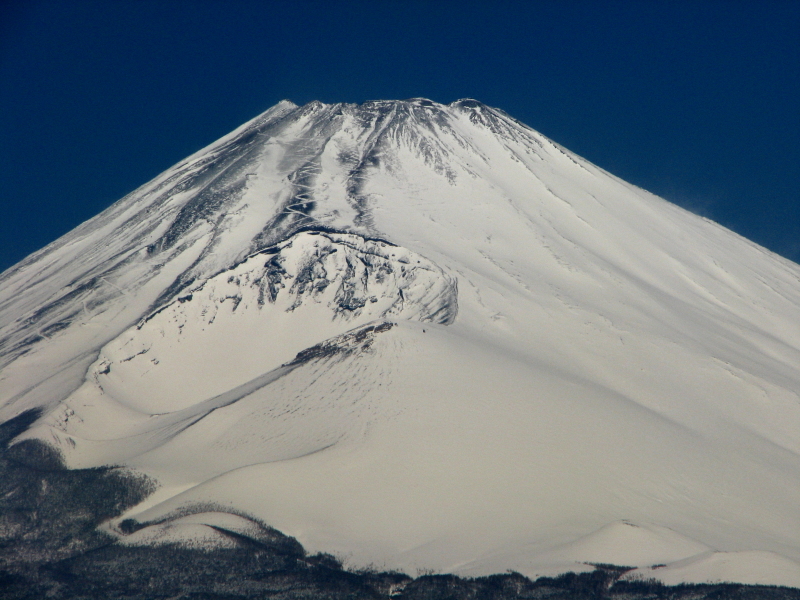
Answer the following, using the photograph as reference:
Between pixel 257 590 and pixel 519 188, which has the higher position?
pixel 519 188

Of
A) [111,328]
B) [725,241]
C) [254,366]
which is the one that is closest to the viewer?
[254,366]

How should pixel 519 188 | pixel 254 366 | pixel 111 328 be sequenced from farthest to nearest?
pixel 519 188, pixel 111 328, pixel 254 366

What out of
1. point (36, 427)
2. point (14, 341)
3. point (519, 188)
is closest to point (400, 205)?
point (519, 188)

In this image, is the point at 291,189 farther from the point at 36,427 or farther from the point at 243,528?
the point at 243,528

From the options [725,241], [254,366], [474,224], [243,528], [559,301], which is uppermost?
[725,241]

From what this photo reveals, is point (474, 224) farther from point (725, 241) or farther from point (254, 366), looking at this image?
point (725, 241)

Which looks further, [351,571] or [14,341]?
[14,341]
